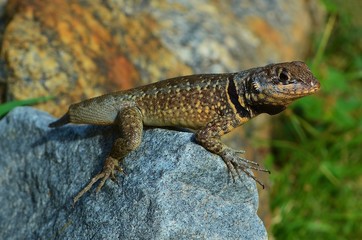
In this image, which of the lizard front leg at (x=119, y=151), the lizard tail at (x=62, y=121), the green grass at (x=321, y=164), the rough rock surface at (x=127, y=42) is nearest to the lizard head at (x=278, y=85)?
the lizard front leg at (x=119, y=151)

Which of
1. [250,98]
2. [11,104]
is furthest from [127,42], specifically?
[250,98]

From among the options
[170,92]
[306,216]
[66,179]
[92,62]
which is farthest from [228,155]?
[306,216]

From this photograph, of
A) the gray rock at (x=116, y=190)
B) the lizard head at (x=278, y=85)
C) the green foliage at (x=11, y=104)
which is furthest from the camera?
the green foliage at (x=11, y=104)

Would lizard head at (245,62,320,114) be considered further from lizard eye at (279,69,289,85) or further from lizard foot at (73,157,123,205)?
lizard foot at (73,157,123,205)

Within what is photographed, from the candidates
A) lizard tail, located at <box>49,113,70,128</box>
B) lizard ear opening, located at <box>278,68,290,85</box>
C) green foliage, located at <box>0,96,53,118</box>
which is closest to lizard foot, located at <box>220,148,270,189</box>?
lizard ear opening, located at <box>278,68,290,85</box>

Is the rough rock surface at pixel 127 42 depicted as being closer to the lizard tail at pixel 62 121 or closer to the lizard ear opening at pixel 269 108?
the lizard tail at pixel 62 121

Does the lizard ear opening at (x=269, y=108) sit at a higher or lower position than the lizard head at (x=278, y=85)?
lower
